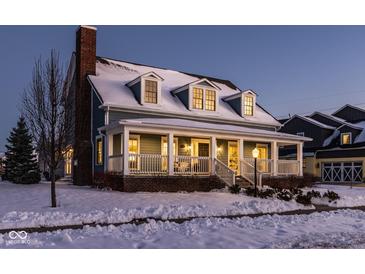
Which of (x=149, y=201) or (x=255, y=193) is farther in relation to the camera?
(x=255, y=193)

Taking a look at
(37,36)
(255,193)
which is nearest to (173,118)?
(255,193)

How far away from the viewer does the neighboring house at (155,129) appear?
56.4ft

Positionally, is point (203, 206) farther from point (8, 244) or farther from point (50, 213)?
point (8, 244)

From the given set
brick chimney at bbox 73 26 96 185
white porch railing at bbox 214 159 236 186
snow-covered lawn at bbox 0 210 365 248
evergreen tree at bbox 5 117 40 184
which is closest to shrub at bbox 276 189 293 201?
white porch railing at bbox 214 159 236 186

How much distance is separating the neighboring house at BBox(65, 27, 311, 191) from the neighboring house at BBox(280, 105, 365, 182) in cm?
1145

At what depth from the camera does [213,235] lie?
8375 millimetres

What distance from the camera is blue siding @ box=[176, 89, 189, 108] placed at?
22.1 meters

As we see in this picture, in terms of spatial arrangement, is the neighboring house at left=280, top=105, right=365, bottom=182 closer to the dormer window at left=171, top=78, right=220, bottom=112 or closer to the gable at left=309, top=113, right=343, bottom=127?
the gable at left=309, top=113, right=343, bottom=127

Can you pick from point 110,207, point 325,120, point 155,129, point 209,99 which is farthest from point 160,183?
point 325,120

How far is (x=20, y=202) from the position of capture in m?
12.7

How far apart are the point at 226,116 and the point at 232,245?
51.9 feet

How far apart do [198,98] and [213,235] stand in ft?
48.3

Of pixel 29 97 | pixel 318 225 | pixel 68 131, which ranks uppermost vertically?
pixel 29 97

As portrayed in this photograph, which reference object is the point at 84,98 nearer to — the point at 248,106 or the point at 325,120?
the point at 248,106
